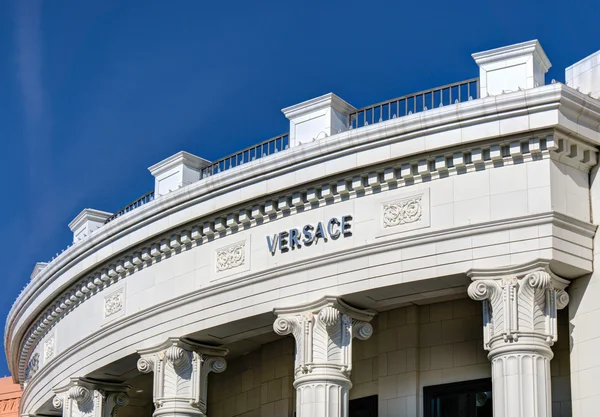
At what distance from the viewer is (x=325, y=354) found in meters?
33.2

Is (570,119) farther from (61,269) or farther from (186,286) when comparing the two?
(61,269)

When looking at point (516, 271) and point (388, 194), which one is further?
point (388, 194)

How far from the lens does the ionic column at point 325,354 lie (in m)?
33.0

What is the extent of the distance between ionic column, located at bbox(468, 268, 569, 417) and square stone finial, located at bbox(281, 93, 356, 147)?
6.17m

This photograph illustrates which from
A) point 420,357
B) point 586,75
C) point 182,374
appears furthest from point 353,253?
point 586,75

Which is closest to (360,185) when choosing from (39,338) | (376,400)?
(376,400)

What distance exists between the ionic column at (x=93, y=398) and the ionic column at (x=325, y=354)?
8910mm

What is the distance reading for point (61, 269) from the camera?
42.2 metres

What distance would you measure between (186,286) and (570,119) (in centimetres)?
1149

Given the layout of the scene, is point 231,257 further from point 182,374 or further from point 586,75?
point 586,75

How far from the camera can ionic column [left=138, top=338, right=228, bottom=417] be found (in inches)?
1435

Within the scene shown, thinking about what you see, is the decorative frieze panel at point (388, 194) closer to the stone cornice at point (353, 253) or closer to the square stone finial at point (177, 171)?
the stone cornice at point (353, 253)

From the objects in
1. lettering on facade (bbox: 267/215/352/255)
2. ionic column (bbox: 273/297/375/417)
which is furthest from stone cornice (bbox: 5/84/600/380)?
ionic column (bbox: 273/297/375/417)

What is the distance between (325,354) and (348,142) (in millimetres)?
5046
